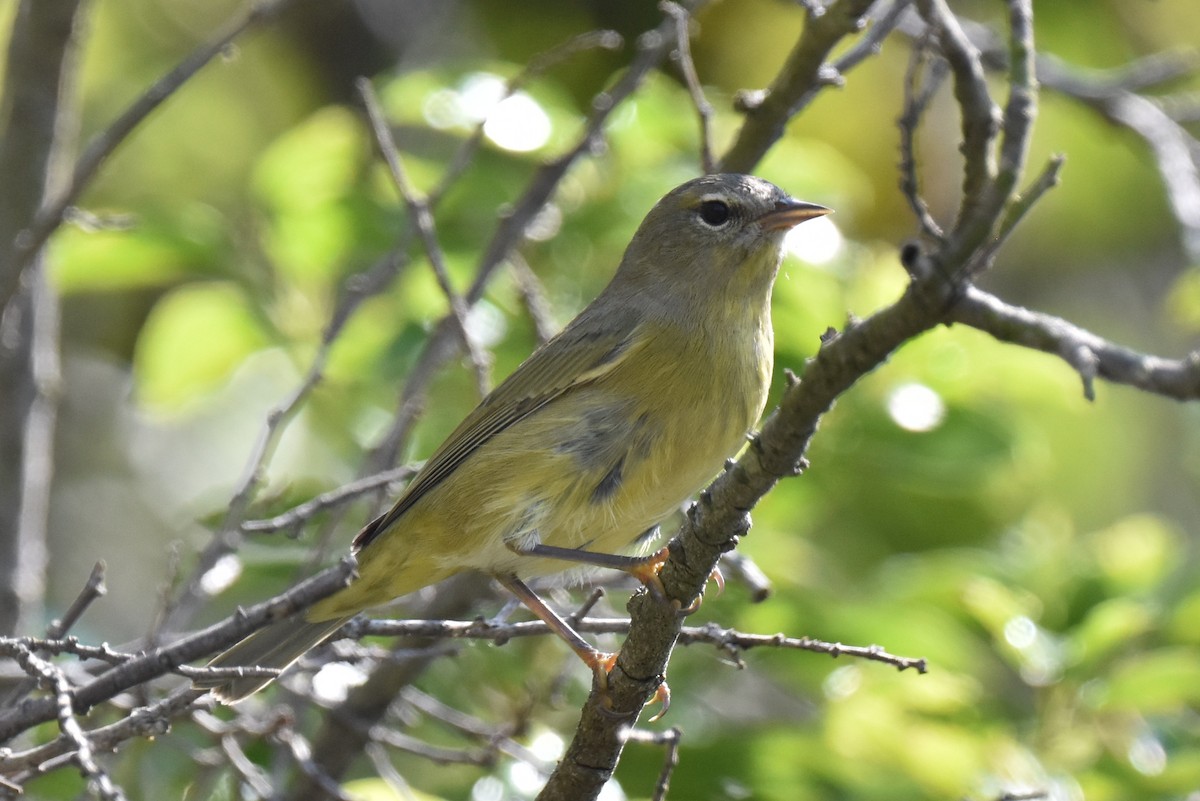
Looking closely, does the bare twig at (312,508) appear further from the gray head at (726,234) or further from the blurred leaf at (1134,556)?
the blurred leaf at (1134,556)

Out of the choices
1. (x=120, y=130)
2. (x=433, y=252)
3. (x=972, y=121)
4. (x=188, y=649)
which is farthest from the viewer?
(x=433, y=252)

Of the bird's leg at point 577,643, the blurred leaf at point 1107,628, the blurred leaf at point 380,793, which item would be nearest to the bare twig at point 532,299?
the bird's leg at point 577,643

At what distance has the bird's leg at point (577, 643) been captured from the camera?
3.35 meters

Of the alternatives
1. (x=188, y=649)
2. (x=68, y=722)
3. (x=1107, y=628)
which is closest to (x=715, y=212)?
(x=1107, y=628)

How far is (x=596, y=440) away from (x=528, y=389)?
1.40ft

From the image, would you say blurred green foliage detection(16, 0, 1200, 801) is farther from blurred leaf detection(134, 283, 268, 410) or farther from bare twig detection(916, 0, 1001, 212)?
bare twig detection(916, 0, 1001, 212)

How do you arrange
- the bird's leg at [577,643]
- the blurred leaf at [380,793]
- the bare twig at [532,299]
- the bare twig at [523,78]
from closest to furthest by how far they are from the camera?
the bird's leg at [577,643], the blurred leaf at [380,793], the bare twig at [523,78], the bare twig at [532,299]

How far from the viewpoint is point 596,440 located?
158 inches

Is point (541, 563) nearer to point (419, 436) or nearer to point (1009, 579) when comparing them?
point (419, 436)

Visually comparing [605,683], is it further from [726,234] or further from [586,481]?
[726,234]

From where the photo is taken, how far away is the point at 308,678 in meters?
Result: 4.58

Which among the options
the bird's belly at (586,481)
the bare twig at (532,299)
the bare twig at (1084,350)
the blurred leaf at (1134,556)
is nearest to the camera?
the bare twig at (1084,350)

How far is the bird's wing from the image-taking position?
13.8 ft

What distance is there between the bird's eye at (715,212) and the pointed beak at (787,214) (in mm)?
120
